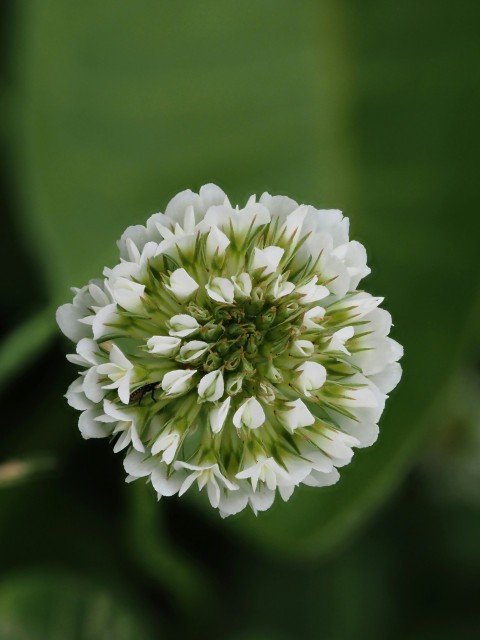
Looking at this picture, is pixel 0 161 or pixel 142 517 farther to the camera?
pixel 0 161

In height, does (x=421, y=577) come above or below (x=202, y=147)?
below

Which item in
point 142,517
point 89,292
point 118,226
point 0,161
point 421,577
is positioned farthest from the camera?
point 421,577

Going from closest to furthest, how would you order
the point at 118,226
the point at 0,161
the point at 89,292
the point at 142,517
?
1. the point at 89,292
2. the point at 142,517
3. the point at 118,226
4. the point at 0,161

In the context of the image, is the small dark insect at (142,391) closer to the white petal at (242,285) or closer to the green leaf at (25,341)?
the white petal at (242,285)

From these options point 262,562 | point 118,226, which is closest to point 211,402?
point 118,226

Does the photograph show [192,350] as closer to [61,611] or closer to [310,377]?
[310,377]

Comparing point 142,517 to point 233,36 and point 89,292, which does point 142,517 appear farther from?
point 233,36

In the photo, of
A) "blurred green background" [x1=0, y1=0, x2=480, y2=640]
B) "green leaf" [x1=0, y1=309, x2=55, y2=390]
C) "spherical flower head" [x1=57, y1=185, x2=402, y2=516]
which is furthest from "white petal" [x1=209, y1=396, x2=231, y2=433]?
"blurred green background" [x1=0, y1=0, x2=480, y2=640]
